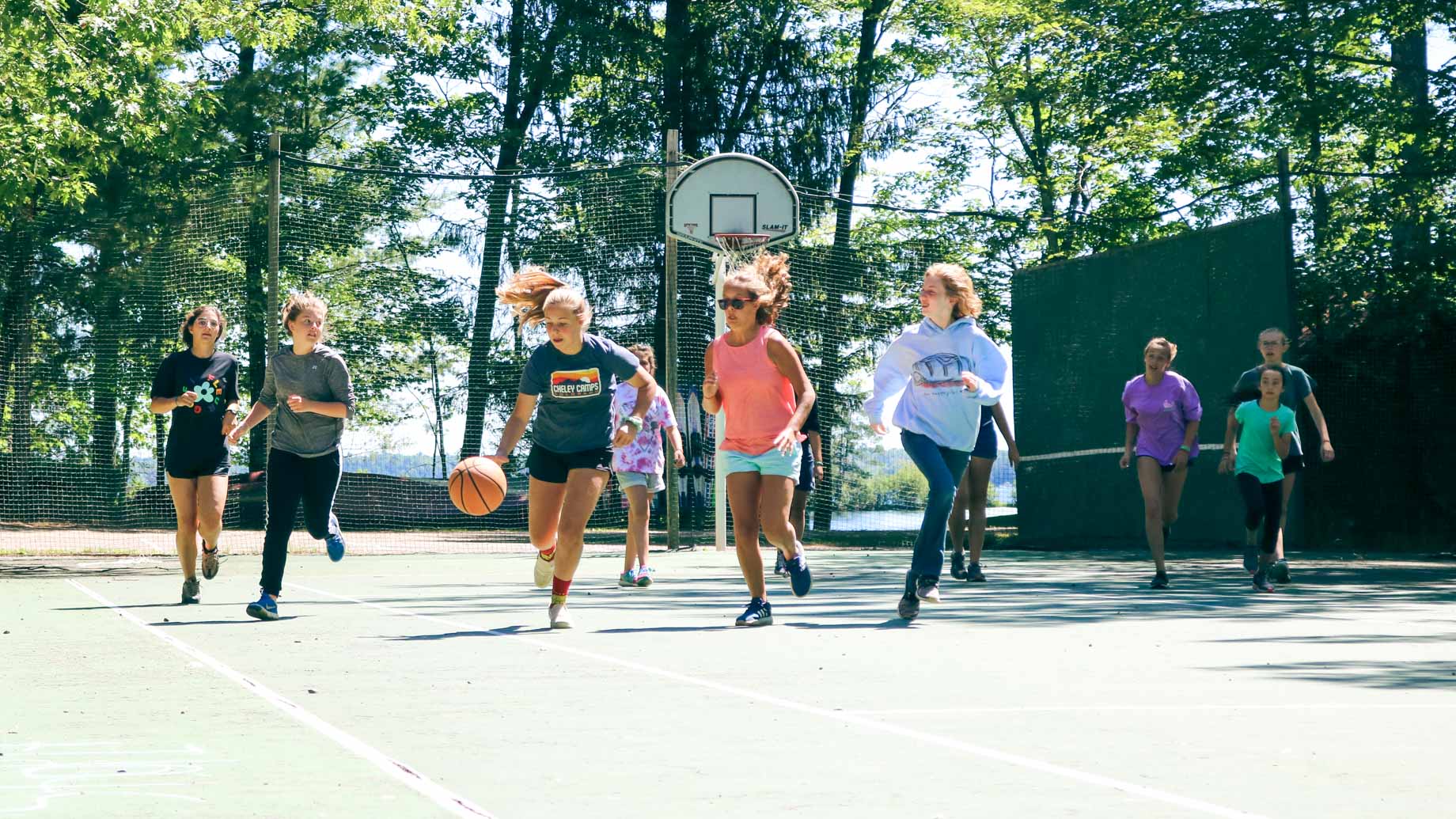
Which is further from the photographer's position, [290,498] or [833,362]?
[833,362]

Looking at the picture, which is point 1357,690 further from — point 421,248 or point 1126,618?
point 421,248

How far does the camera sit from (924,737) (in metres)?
4.85

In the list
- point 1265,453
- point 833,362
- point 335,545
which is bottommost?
point 335,545

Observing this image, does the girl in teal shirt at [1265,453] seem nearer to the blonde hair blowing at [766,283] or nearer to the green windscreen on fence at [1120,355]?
the blonde hair blowing at [766,283]

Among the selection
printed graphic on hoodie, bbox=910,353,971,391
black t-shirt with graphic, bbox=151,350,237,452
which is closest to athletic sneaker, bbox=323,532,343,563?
black t-shirt with graphic, bbox=151,350,237,452

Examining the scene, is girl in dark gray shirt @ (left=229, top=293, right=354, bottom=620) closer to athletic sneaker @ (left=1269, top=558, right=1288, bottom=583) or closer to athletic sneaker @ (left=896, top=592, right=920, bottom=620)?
athletic sneaker @ (left=896, top=592, right=920, bottom=620)

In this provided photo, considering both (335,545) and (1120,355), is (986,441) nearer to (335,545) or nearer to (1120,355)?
(335,545)

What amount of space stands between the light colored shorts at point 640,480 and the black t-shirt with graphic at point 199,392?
2811mm

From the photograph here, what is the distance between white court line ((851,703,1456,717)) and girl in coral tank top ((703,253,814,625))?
303 cm

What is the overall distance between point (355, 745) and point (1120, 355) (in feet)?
49.8

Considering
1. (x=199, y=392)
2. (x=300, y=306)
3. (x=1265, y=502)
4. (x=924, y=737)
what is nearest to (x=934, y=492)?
(x=300, y=306)

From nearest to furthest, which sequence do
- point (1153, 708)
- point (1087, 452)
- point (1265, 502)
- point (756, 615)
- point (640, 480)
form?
point (1153, 708), point (756, 615), point (1265, 502), point (640, 480), point (1087, 452)

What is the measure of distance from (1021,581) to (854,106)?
1929 centimetres

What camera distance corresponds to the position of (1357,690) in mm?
5949
